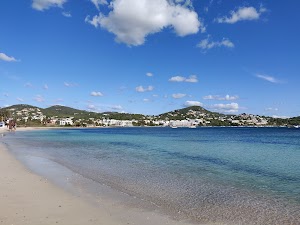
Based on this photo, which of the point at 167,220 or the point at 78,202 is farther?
the point at 78,202

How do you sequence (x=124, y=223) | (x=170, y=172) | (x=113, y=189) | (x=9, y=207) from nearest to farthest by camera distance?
1. (x=124, y=223)
2. (x=9, y=207)
3. (x=113, y=189)
4. (x=170, y=172)

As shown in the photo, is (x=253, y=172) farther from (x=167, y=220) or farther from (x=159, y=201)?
(x=167, y=220)

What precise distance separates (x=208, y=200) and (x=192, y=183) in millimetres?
3983

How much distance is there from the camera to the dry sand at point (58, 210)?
33.1ft

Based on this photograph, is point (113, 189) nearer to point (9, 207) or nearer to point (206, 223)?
point (9, 207)

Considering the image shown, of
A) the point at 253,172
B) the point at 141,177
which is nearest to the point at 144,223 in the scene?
the point at 141,177

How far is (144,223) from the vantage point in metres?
10.1

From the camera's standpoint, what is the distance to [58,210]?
1130 cm

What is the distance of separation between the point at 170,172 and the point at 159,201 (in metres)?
8.52

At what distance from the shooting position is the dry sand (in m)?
10.1

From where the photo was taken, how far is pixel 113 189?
1576 centimetres

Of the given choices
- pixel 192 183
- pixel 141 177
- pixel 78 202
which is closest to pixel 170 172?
pixel 141 177

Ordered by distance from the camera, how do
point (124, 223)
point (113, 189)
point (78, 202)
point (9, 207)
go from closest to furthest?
1. point (124, 223)
2. point (9, 207)
3. point (78, 202)
4. point (113, 189)

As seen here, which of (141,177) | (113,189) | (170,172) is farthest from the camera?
(170,172)
